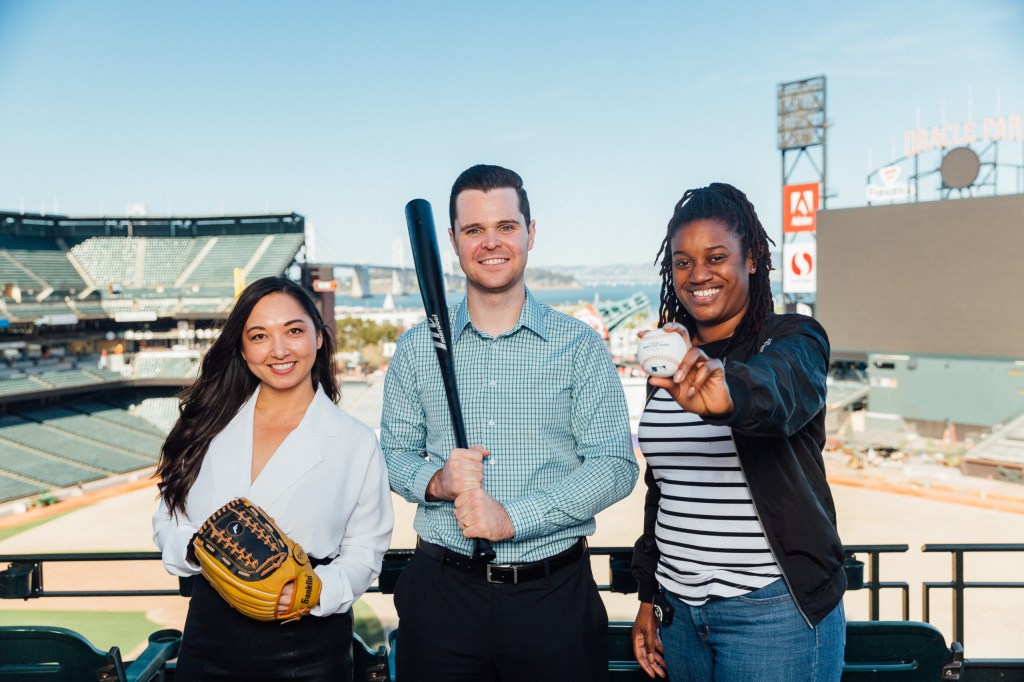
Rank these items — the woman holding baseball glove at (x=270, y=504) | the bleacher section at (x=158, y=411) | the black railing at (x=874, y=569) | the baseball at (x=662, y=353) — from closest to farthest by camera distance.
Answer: the baseball at (x=662, y=353), the woman holding baseball glove at (x=270, y=504), the black railing at (x=874, y=569), the bleacher section at (x=158, y=411)

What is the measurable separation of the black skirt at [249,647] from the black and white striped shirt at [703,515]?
3.20 feet

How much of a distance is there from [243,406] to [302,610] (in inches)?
27.4

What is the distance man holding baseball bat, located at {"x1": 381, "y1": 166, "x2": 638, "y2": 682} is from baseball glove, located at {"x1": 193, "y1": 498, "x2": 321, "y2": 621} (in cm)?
37

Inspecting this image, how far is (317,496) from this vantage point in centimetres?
219

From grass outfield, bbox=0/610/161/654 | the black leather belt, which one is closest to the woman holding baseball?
the black leather belt

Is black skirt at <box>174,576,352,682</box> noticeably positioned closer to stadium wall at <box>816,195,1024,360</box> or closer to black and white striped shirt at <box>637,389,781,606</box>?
black and white striped shirt at <box>637,389,781,606</box>

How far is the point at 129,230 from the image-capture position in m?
44.2

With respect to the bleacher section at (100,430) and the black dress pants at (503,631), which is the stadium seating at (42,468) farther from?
the black dress pants at (503,631)

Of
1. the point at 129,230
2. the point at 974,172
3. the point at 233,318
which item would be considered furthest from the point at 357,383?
the point at 233,318

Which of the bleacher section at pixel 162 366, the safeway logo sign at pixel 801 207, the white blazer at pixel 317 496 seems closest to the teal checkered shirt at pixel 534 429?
the white blazer at pixel 317 496

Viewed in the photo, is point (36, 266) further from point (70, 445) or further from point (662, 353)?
point (662, 353)

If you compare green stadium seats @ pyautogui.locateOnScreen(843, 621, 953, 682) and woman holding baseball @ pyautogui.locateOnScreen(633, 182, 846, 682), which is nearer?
woman holding baseball @ pyautogui.locateOnScreen(633, 182, 846, 682)

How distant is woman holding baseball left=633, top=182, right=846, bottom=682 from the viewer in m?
1.87

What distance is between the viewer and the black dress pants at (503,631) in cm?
215
